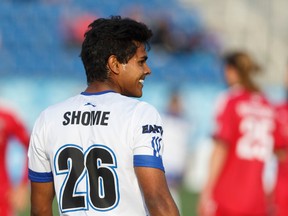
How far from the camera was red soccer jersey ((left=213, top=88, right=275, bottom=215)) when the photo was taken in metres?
7.95

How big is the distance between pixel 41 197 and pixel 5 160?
3.49 meters

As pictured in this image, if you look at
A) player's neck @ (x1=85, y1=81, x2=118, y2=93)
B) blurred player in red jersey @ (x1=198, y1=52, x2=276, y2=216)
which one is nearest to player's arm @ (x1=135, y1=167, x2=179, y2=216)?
player's neck @ (x1=85, y1=81, x2=118, y2=93)

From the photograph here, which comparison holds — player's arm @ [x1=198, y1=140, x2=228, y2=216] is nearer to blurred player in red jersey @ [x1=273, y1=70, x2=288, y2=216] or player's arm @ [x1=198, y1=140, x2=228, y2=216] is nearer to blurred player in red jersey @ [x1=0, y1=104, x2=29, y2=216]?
blurred player in red jersey @ [x1=273, y1=70, x2=288, y2=216]

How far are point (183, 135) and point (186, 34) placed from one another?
773 centimetres

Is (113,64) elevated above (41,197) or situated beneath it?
elevated above

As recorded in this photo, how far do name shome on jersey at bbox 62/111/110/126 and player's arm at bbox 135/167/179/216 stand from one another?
303 mm

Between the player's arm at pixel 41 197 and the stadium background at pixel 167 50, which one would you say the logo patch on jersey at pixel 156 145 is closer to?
the player's arm at pixel 41 197

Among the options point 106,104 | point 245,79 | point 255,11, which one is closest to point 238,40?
point 255,11

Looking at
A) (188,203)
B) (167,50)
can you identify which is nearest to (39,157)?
(188,203)

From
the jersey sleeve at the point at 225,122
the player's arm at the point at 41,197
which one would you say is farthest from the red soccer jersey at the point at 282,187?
the player's arm at the point at 41,197

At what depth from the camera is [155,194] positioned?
409 cm

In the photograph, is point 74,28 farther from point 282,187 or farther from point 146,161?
point 146,161

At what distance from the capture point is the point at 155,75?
18766 millimetres

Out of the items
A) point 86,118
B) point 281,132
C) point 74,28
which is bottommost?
point 86,118
